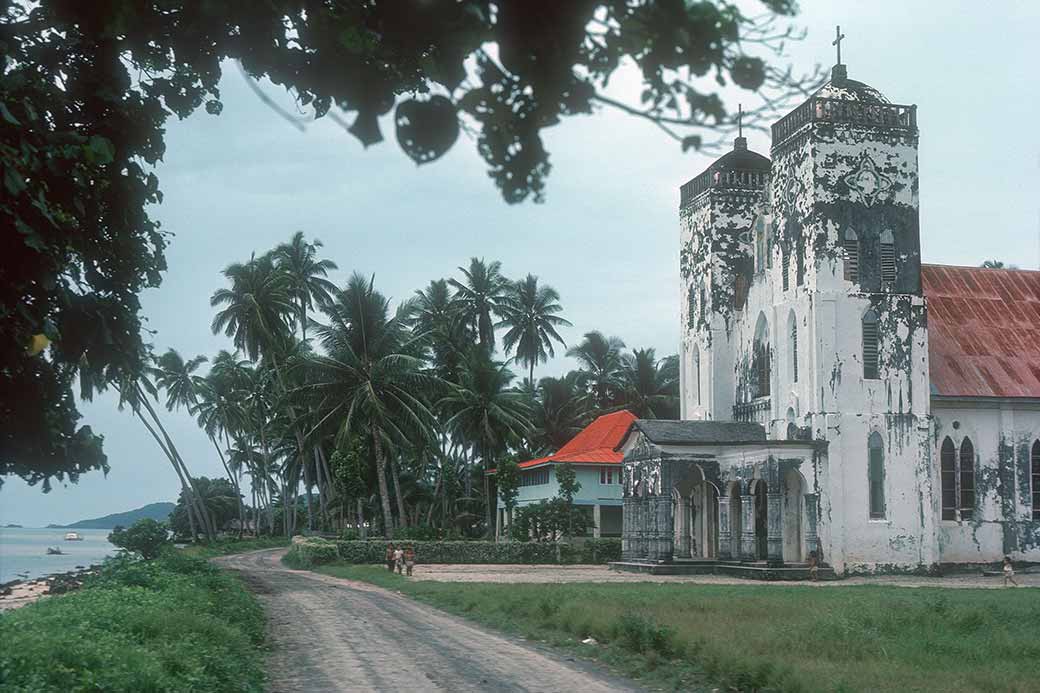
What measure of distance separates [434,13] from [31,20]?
598 cm

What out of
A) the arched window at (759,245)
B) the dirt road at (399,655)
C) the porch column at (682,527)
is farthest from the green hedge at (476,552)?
the dirt road at (399,655)

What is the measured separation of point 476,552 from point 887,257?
61.9ft

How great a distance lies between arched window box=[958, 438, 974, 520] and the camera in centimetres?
3925

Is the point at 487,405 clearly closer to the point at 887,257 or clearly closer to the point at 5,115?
the point at 887,257

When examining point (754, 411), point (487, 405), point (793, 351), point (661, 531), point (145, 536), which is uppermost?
point (793, 351)

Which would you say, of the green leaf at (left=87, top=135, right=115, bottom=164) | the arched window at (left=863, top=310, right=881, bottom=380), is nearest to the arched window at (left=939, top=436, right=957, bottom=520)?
the arched window at (left=863, top=310, right=881, bottom=380)

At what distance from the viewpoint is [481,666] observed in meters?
15.2

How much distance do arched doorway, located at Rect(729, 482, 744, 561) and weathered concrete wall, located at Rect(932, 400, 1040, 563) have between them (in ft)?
21.7

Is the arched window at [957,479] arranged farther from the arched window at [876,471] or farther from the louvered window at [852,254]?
the louvered window at [852,254]

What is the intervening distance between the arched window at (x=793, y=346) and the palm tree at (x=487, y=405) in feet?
56.9

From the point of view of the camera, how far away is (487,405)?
53.7 meters

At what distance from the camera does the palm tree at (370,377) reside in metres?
47.7

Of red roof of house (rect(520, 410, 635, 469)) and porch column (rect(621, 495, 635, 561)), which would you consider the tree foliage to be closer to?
porch column (rect(621, 495, 635, 561))

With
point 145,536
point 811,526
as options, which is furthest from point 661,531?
point 145,536
